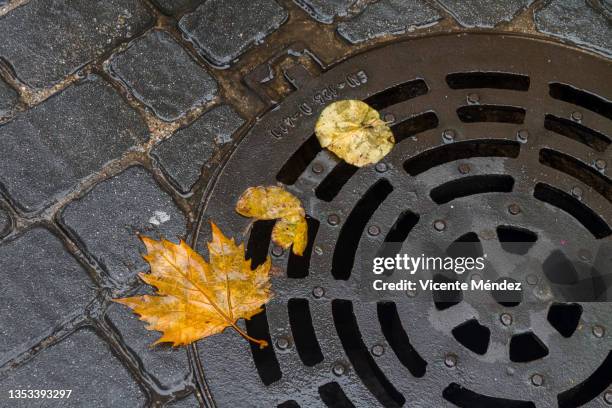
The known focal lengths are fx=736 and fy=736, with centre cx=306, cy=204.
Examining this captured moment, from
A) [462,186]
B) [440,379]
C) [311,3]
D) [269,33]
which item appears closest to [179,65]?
[269,33]

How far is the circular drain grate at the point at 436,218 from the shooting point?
5.66ft

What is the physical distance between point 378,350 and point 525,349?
403 mm

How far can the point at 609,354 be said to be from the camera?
5.79 feet

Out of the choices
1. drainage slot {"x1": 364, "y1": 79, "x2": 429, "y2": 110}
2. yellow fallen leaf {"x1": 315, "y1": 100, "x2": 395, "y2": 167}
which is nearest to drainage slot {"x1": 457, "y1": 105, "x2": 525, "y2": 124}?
drainage slot {"x1": 364, "y1": 79, "x2": 429, "y2": 110}

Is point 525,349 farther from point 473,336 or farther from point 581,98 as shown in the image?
point 581,98

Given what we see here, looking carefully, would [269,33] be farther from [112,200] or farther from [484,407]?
[484,407]

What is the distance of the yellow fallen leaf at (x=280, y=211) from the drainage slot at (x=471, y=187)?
0.36m

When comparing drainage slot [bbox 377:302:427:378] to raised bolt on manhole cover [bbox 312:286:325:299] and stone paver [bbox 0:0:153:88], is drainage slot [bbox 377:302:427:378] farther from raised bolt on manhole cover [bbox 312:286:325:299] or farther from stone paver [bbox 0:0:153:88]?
stone paver [bbox 0:0:153:88]

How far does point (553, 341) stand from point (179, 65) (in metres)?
1.22

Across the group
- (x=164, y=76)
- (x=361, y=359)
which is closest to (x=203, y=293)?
(x=361, y=359)

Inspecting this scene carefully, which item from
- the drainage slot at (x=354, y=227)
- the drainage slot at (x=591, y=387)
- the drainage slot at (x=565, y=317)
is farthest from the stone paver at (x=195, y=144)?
the drainage slot at (x=591, y=387)

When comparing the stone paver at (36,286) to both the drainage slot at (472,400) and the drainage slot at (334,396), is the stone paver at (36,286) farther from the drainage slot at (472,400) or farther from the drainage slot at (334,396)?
the drainage slot at (472,400)

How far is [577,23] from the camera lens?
207cm

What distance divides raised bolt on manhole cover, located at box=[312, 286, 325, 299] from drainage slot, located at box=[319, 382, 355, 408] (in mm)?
210
